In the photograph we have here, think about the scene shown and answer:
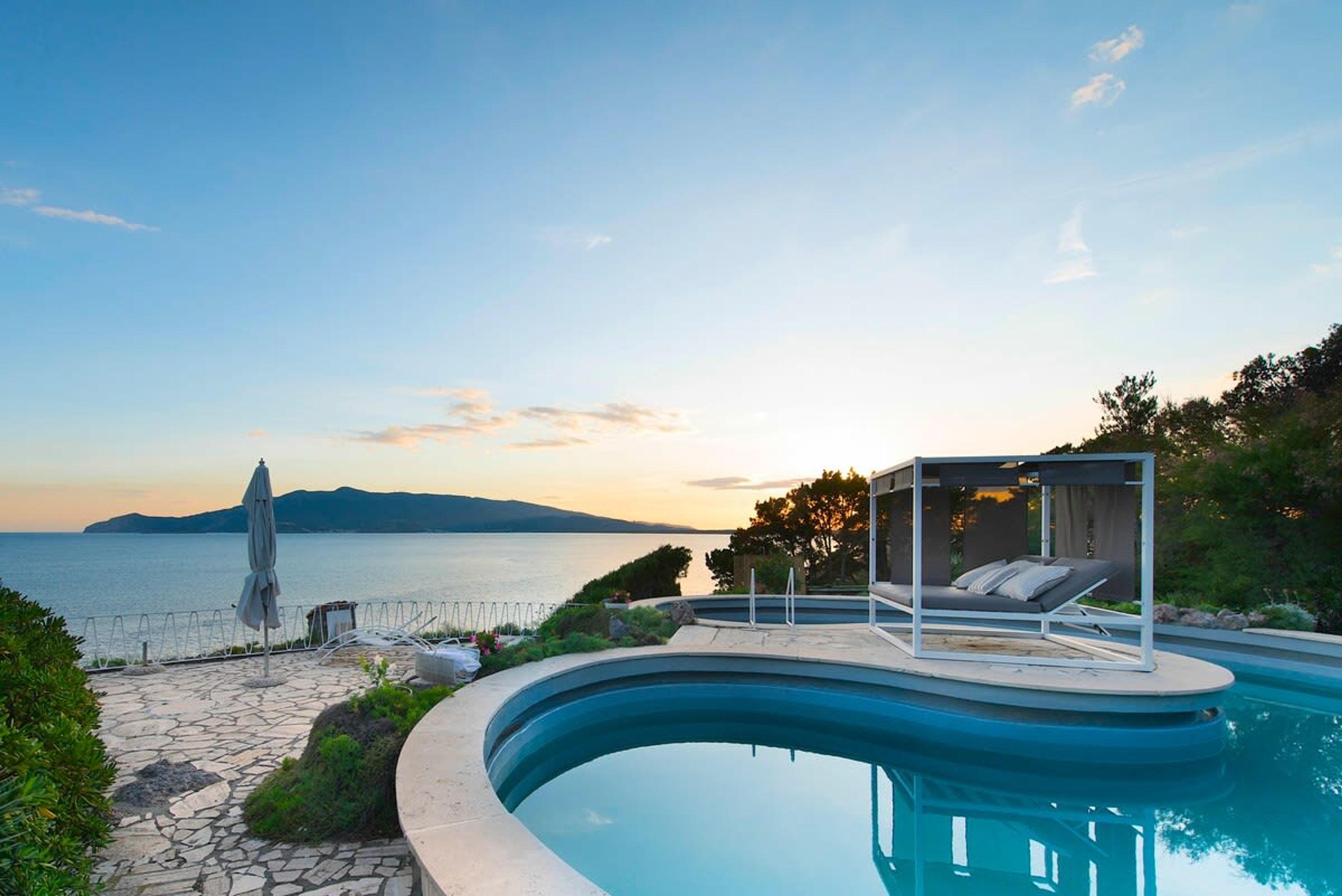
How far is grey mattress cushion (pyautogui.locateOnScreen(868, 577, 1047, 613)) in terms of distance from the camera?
21.1 ft

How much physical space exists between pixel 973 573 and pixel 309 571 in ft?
189

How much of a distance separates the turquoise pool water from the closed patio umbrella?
141 inches

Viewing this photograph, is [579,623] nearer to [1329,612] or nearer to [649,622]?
[649,622]

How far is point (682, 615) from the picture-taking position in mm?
8984

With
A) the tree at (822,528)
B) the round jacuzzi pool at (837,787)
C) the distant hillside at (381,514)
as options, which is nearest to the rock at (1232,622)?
the round jacuzzi pool at (837,787)

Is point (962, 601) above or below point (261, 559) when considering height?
below

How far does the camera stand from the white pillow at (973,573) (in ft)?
24.9

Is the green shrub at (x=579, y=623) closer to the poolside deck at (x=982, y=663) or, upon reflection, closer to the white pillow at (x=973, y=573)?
the poolside deck at (x=982, y=663)

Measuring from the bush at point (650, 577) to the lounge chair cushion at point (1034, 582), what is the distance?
7221 millimetres

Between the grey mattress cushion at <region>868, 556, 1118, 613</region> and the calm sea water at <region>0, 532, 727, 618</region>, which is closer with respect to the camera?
the grey mattress cushion at <region>868, 556, 1118, 613</region>

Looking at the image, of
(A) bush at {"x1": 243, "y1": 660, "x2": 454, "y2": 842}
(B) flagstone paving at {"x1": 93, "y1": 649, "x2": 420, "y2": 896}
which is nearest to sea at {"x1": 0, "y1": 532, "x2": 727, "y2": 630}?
(B) flagstone paving at {"x1": 93, "y1": 649, "x2": 420, "y2": 896}

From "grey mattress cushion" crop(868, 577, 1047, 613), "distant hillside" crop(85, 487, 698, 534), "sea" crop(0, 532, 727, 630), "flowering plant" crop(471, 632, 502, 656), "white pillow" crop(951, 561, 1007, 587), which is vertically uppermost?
"white pillow" crop(951, 561, 1007, 587)

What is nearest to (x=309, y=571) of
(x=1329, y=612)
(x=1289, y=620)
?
(x=1289, y=620)

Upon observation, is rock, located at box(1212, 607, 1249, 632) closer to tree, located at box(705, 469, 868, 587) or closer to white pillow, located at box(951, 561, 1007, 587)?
Result: white pillow, located at box(951, 561, 1007, 587)
